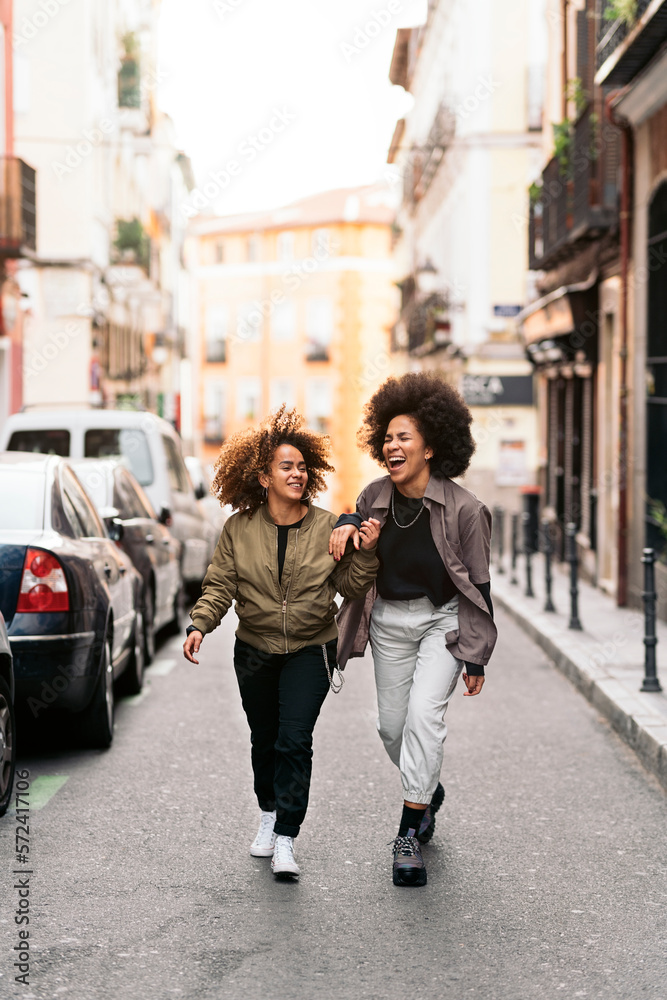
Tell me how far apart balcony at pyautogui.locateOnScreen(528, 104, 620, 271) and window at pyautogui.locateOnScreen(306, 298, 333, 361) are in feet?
172

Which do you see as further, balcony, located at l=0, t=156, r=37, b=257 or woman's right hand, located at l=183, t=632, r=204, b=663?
balcony, located at l=0, t=156, r=37, b=257

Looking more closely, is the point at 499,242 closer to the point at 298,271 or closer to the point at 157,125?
the point at 157,125

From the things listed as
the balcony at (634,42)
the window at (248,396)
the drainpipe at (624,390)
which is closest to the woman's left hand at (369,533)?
the balcony at (634,42)

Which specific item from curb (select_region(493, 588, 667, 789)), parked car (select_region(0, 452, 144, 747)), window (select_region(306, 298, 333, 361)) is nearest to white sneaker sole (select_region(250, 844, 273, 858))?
parked car (select_region(0, 452, 144, 747))

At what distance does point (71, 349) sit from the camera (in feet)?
92.6

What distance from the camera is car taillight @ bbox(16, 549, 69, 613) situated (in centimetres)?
709

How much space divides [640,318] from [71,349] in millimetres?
15734

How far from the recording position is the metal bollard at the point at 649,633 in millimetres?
9141

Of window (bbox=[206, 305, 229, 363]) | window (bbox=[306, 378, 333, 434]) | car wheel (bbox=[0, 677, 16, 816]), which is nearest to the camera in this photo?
car wheel (bbox=[0, 677, 16, 816])

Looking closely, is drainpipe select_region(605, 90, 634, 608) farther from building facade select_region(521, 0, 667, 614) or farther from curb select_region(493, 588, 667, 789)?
curb select_region(493, 588, 667, 789)

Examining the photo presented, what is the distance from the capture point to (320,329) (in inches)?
2840

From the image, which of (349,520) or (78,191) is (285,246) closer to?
(78,191)

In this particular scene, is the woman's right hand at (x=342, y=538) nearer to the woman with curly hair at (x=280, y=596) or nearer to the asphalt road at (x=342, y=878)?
the woman with curly hair at (x=280, y=596)

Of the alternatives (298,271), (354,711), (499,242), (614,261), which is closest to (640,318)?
(614,261)
